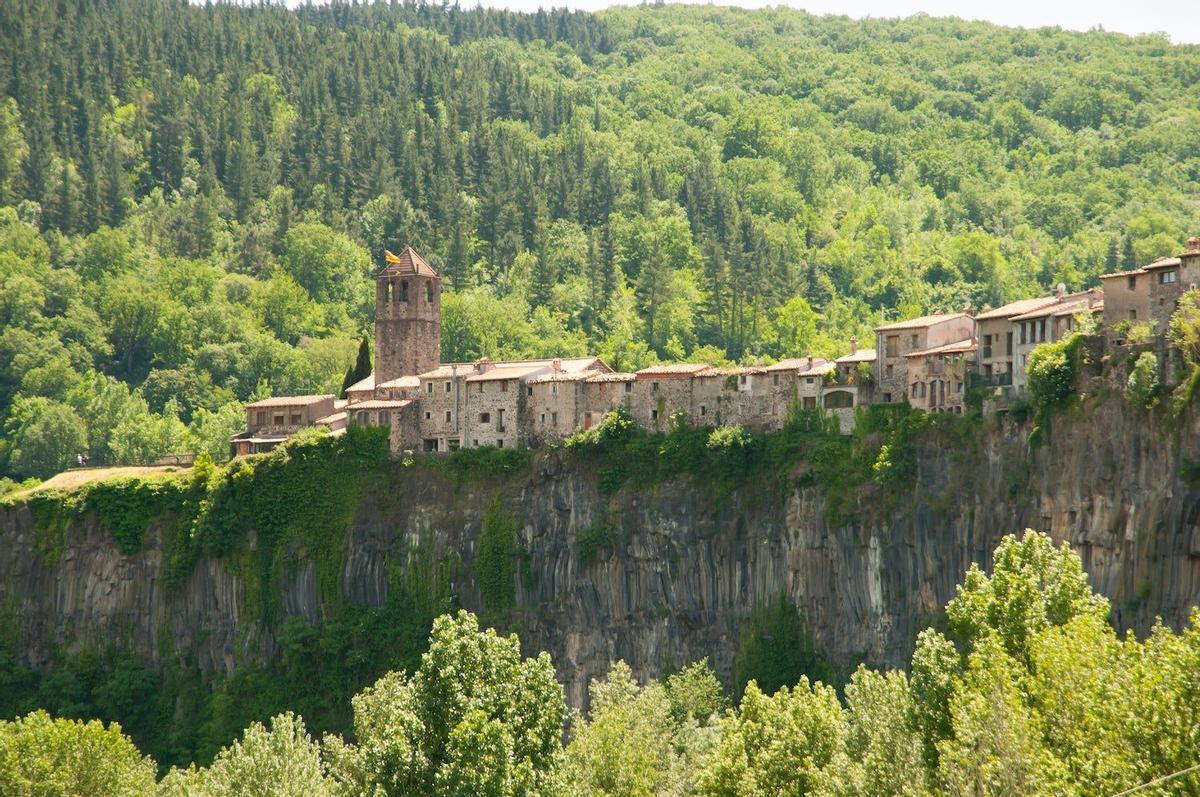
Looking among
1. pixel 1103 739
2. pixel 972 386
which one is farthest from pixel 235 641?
pixel 1103 739

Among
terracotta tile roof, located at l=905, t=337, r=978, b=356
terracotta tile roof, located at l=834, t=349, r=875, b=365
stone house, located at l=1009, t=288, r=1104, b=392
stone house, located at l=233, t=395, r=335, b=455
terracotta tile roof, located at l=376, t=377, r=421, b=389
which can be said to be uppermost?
stone house, located at l=1009, t=288, r=1104, b=392

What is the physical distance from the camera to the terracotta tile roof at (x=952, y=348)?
119 m

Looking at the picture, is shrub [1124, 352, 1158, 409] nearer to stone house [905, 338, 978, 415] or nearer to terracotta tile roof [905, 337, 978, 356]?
stone house [905, 338, 978, 415]

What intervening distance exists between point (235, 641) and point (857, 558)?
39.9 m

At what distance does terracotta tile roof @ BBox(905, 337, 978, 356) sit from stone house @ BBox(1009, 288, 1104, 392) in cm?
280

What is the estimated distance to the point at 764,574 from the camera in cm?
12281

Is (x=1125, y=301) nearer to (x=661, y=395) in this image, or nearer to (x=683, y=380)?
(x=683, y=380)

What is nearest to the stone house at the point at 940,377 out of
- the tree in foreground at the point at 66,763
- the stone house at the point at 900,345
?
the stone house at the point at 900,345

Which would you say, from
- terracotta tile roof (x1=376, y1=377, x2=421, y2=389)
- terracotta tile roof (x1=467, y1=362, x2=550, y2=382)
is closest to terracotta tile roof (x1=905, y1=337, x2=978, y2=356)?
terracotta tile roof (x1=467, y1=362, x2=550, y2=382)

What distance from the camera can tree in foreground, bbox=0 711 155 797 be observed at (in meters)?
112

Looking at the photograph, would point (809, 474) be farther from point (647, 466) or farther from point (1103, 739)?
point (1103, 739)

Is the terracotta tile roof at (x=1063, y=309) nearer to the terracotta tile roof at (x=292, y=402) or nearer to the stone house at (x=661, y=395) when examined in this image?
the stone house at (x=661, y=395)

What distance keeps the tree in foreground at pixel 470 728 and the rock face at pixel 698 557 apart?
101ft

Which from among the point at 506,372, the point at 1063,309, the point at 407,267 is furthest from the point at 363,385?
the point at 1063,309
